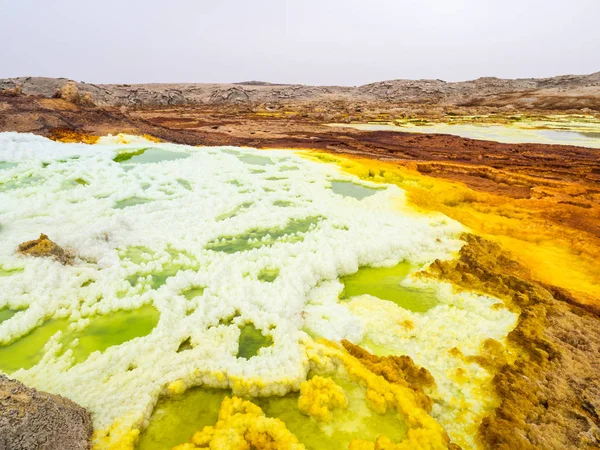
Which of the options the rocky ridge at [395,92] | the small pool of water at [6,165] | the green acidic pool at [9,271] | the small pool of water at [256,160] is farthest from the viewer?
the rocky ridge at [395,92]

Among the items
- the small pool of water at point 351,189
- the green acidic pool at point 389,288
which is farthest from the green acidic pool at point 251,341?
the small pool of water at point 351,189

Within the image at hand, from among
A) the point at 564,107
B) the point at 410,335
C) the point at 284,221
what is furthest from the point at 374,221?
the point at 564,107

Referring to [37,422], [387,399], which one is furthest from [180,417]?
[387,399]

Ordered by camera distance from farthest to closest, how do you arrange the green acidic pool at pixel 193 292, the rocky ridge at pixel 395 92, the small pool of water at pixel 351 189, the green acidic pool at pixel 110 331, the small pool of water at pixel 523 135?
the rocky ridge at pixel 395 92 → the small pool of water at pixel 523 135 → the small pool of water at pixel 351 189 → the green acidic pool at pixel 193 292 → the green acidic pool at pixel 110 331

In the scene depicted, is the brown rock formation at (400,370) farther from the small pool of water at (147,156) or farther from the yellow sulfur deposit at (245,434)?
the small pool of water at (147,156)

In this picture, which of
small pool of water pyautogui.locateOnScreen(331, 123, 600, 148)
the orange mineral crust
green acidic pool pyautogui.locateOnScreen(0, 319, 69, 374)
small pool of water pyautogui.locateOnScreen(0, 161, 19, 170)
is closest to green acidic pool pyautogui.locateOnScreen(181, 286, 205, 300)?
green acidic pool pyautogui.locateOnScreen(0, 319, 69, 374)

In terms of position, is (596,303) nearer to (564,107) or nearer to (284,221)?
(284,221)
